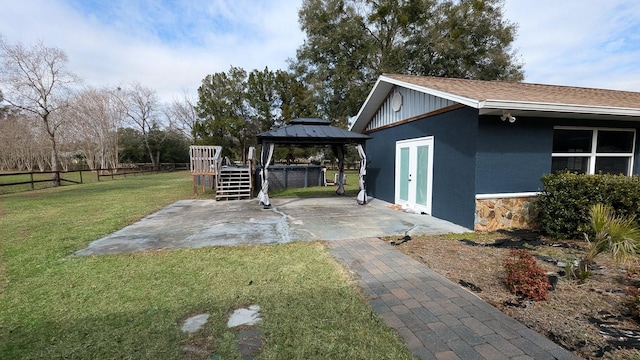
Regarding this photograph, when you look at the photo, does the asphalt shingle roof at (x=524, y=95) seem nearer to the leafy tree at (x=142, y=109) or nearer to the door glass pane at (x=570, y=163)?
the door glass pane at (x=570, y=163)

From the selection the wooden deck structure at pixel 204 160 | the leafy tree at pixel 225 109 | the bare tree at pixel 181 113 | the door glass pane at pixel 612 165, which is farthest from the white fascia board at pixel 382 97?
the bare tree at pixel 181 113

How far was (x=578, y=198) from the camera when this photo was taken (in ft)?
16.1

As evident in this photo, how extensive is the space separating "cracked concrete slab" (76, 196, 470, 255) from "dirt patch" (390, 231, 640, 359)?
1037 millimetres

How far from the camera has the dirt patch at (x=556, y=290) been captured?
2215 millimetres

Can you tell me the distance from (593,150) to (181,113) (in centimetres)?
4228

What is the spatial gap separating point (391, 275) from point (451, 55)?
17.6 metres

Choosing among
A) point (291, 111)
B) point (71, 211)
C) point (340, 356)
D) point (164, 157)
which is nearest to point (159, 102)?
point (164, 157)

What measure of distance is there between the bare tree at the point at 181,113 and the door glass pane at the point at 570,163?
3981 centimetres

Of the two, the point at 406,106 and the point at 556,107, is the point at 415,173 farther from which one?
the point at 556,107

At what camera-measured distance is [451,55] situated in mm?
17188

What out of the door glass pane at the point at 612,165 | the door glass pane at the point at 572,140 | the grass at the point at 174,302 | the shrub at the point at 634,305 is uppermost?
the door glass pane at the point at 572,140

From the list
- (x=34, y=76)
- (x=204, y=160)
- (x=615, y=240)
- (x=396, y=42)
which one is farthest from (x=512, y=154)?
(x=34, y=76)

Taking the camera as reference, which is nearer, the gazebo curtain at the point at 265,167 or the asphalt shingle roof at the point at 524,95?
the asphalt shingle roof at the point at 524,95

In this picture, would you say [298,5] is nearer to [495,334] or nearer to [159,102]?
[495,334]
